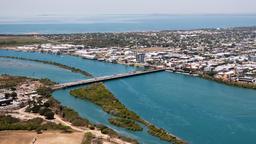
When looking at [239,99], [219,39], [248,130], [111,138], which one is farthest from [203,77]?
[219,39]

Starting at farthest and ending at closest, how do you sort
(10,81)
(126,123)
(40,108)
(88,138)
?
1. (10,81)
2. (40,108)
3. (126,123)
4. (88,138)

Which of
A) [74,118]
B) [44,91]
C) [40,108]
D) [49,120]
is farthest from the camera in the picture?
[44,91]

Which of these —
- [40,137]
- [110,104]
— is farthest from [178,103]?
[40,137]

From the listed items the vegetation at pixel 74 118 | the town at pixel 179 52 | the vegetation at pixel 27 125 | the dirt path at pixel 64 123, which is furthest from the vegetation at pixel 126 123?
the town at pixel 179 52

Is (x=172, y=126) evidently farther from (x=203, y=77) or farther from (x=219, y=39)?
(x=219, y=39)

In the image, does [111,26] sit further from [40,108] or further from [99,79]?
[40,108]

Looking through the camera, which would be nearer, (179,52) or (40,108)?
(40,108)

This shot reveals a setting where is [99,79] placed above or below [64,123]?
above

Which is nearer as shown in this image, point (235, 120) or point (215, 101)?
point (235, 120)
